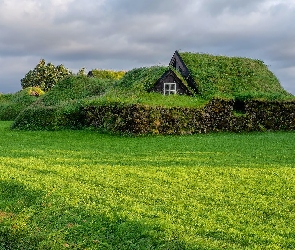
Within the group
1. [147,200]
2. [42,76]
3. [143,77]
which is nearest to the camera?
[147,200]

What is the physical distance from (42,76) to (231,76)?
6222 cm

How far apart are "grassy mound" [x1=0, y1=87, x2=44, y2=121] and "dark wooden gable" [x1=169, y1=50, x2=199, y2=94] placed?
18.9 meters

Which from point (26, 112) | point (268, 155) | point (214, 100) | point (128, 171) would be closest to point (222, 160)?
point (268, 155)

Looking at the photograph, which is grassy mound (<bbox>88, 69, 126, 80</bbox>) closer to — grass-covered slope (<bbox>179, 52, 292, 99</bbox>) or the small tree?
grass-covered slope (<bbox>179, 52, 292, 99</bbox>)

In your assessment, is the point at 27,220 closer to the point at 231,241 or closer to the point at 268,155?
the point at 231,241

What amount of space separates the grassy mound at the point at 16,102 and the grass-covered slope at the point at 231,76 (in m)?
21.0

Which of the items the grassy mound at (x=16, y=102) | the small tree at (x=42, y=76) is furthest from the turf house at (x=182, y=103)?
the small tree at (x=42, y=76)

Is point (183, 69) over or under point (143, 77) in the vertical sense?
over

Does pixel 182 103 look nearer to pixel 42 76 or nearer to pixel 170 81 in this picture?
pixel 170 81

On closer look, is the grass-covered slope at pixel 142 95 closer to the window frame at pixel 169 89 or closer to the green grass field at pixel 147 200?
the window frame at pixel 169 89

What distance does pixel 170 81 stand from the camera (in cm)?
3497

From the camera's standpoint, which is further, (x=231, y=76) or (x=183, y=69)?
(x=183, y=69)

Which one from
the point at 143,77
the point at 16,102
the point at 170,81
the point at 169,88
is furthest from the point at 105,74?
the point at 169,88

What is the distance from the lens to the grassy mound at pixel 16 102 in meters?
48.0
